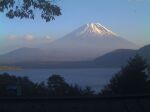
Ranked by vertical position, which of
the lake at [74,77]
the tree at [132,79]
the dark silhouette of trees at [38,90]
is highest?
the lake at [74,77]

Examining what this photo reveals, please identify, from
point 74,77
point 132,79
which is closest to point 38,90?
point 132,79

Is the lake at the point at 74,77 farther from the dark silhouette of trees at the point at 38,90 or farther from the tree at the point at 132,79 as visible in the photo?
the dark silhouette of trees at the point at 38,90

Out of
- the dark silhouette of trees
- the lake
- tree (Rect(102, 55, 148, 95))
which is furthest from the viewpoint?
the lake

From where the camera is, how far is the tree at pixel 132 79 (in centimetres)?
4797

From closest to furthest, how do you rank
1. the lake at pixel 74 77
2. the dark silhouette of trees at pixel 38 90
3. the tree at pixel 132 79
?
the dark silhouette of trees at pixel 38 90 < the tree at pixel 132 79 < the lake at pixel 74 77

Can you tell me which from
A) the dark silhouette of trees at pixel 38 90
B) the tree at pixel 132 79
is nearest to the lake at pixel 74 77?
the tree at pixel 132 79

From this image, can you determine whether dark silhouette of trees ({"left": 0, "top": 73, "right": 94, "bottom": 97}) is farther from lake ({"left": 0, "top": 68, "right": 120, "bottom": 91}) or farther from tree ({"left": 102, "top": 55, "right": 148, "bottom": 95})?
lake ({"left": 0, "top": 68, "right": 120, "bottom": 91})

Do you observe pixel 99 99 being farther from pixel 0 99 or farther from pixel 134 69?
pixel 134 69

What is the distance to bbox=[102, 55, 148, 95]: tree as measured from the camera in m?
48.0

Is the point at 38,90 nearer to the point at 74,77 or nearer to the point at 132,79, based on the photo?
the point at 132,79

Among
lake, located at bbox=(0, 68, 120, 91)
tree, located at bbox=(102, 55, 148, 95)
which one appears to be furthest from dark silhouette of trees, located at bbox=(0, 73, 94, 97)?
lake, located at bbox=(0, 68, 120, 91)

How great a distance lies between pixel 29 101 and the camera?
381 inches

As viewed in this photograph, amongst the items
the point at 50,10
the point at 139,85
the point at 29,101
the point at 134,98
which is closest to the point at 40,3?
the point at 50,10

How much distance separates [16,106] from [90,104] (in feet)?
5.25
